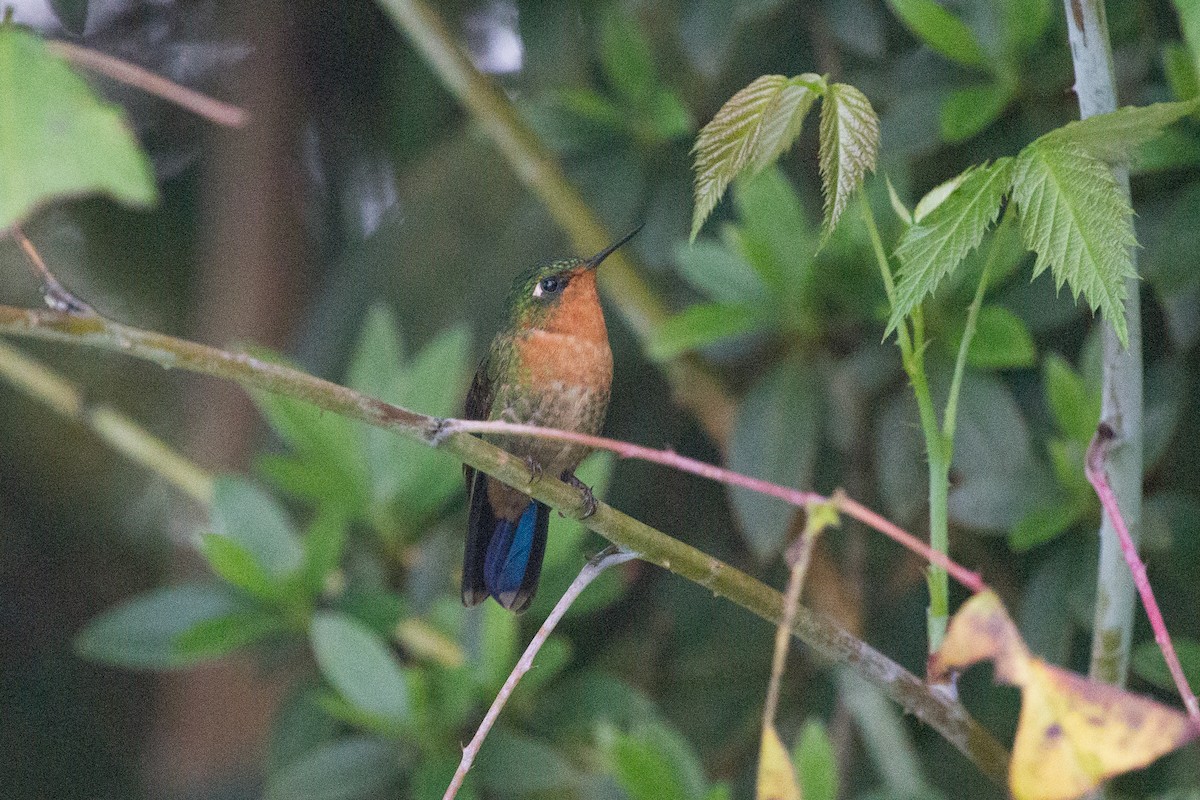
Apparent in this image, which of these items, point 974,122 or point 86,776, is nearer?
point 974,122

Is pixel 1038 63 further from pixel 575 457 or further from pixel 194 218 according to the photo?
pixel 194 218

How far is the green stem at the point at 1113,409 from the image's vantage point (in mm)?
874

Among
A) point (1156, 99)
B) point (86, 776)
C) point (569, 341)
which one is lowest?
point (86, 776)

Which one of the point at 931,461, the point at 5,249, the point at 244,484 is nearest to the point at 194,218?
the point at 5,249

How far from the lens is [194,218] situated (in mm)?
2279

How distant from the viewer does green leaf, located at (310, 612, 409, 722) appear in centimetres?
157

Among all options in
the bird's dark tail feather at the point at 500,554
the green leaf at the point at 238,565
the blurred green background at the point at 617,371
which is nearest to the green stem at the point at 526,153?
the blurred green background at the point at 617,371

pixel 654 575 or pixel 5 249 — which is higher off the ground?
pixel 5 249

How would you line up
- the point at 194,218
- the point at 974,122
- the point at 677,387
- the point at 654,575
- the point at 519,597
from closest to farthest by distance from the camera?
the point at 519,597
the point at 974,122
the point at 677,387
the point at 654,575
the point at 194,218

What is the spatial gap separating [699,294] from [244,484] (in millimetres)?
735

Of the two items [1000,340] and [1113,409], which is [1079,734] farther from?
[1000,340]

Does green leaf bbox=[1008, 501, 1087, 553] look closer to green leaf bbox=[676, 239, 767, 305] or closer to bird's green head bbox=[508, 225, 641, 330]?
green leaf bbox=[676, 239, 767, 305]

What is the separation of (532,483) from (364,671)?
3.14 feet

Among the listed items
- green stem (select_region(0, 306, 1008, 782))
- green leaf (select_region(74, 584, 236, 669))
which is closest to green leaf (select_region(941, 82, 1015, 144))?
green stem (select_region(0, 306, 1008, 782))
